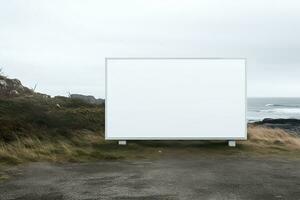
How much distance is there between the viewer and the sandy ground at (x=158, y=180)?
356 inches

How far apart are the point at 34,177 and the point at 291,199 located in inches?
225

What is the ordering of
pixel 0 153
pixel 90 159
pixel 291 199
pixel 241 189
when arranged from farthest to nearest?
pixel 90 159 → pixel 0 153 → pixel 241 189 → pixel 291 199

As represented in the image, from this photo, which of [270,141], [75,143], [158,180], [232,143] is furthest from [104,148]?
[270,141]

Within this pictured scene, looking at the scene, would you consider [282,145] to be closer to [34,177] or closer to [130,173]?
[130,173]

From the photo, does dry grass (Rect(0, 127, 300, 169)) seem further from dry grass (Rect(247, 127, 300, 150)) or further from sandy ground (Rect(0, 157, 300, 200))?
sandy ground (Rect(0, 157, 300, 200))

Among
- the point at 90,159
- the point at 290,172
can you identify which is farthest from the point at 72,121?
the point at 290,172

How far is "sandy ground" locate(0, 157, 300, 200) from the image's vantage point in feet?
29.7

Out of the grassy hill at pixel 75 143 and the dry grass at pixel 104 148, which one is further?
the grassy hill at pixel 75 143

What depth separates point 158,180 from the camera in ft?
34.7

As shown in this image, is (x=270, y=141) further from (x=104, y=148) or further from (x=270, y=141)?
(x=104, y=148)

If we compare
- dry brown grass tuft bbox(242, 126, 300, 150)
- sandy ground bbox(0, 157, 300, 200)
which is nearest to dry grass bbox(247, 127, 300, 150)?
dry brown grass tuft bbox(242, 126, 300, 150)

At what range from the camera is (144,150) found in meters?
16.9

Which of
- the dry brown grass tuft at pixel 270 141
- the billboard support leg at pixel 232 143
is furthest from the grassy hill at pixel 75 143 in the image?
the billboard support leg at pixel 232 143

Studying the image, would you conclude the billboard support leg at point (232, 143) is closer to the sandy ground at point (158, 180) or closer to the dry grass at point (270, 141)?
the dry grass at point (270, 141)
